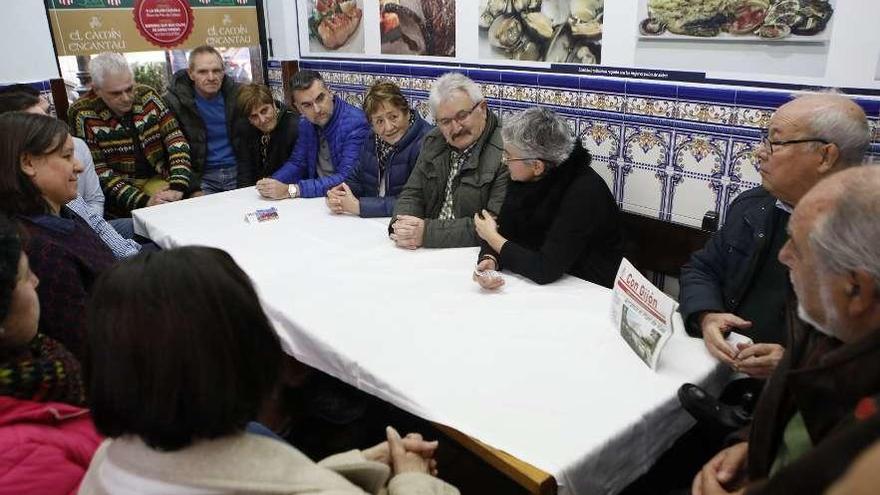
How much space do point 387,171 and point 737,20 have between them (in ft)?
5.79

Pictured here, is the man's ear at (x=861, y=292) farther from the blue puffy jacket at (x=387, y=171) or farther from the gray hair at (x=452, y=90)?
the blue puffy jacket at (x=387, y=171)

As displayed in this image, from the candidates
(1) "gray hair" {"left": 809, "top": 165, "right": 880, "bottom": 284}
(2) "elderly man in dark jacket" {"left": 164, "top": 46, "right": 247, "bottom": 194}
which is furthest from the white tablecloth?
(2) "elderly man in dark jacket" {"left": 164, "top": 46, "right": 247, "bottom": 194}

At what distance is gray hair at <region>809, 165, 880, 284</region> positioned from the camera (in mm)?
998

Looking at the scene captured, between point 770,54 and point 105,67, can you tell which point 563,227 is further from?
point 105,67

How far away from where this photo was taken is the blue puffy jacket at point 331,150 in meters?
3.46

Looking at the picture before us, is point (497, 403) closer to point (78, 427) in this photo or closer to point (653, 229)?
point (78, 427)

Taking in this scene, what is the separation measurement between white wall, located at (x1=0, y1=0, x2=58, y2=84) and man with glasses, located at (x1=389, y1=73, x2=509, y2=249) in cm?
296

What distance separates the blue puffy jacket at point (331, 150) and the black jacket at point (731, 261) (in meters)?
2.07

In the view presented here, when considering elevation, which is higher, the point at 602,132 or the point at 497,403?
the point at 602,132

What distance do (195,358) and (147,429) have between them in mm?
124

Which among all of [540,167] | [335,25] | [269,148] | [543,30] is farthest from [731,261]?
[335,25]

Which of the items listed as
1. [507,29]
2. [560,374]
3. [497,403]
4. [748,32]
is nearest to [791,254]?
[560,374]

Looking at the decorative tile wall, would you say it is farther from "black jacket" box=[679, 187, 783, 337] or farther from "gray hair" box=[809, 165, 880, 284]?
"gray hair" box=[809, 165, 880, 284]

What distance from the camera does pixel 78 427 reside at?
126 centimetres
